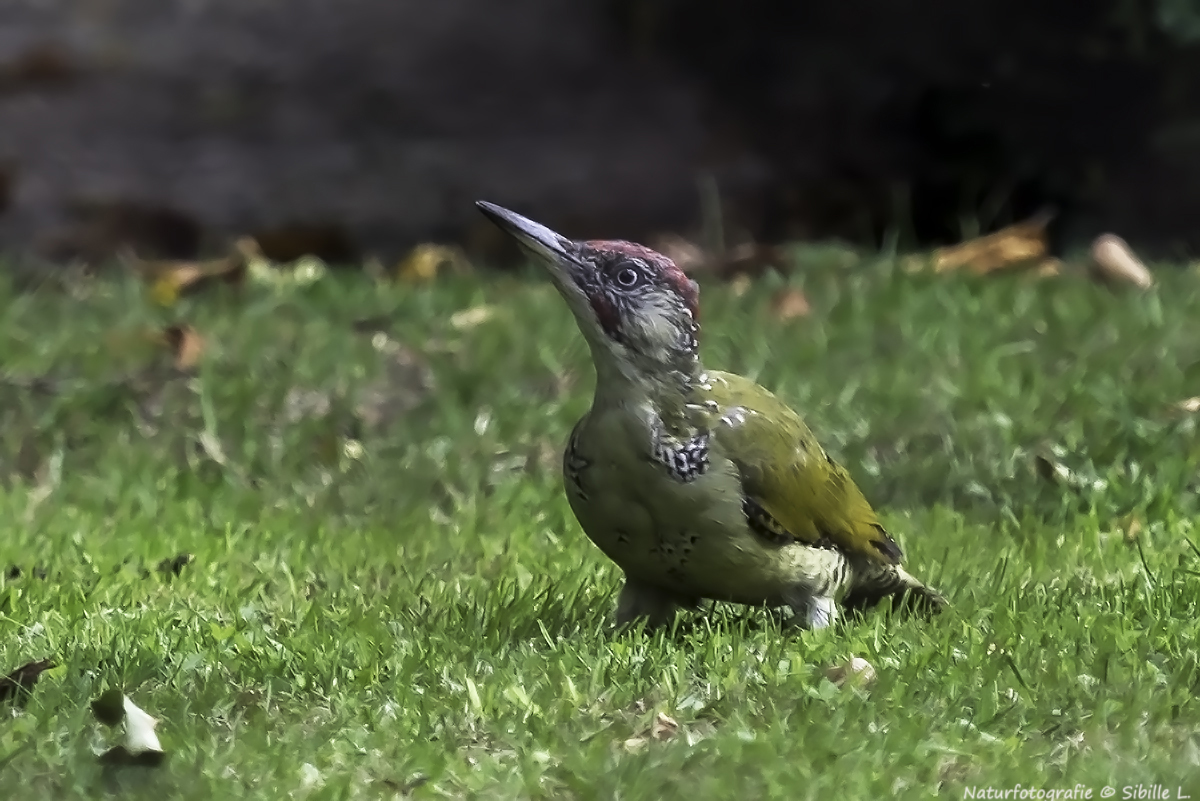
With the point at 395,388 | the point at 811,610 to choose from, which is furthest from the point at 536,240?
the point at 395,388

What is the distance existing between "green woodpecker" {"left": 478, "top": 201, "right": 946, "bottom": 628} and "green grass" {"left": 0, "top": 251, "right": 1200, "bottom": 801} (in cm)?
15

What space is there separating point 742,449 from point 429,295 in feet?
12.9

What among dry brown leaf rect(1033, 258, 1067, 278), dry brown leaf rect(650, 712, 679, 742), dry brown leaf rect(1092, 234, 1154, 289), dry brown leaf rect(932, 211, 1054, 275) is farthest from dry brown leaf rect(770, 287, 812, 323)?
dry brown leaf rect(650, 712, 679, 742)

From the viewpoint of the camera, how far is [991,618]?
12.9 ft

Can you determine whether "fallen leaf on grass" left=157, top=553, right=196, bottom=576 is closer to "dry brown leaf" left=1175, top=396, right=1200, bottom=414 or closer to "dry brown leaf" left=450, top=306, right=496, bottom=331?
"dry brown leaf" left=450, top=306, right=496, bottom=331

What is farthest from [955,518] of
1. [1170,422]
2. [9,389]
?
[9,389]

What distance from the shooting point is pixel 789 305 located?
7.30 m

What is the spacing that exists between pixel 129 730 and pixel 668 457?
4.12ft

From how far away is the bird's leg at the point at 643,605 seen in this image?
3988mm

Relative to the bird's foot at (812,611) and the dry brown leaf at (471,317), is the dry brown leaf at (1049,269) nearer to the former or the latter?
the dry brown leaf at (471,317)

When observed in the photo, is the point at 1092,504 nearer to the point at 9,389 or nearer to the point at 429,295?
the point at 429,295

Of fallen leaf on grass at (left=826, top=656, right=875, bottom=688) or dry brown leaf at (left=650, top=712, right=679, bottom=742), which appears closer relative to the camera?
dry brown leaf at (left=650, top=712, right=679, bottom=742)

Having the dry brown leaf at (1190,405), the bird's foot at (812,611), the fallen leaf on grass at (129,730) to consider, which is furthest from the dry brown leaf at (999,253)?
the fallen leaf on grass at (129,730)

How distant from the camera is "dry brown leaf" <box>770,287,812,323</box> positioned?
23.7 feet
